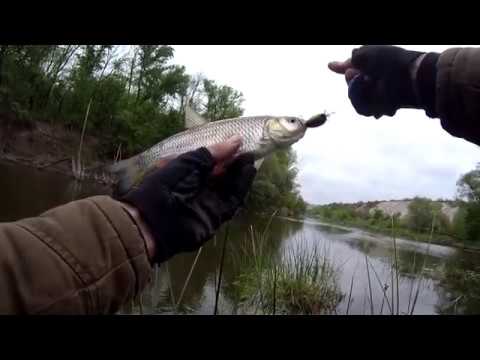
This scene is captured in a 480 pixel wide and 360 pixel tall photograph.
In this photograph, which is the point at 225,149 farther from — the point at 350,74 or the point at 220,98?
the point at 220,98

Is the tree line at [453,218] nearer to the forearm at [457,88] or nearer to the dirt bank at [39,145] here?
the dirt bank at [39,145]

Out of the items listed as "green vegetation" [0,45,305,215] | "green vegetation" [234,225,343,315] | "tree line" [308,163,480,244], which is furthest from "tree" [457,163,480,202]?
"green vegetation" [234,225,343,315]

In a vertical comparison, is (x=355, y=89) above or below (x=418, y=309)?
above

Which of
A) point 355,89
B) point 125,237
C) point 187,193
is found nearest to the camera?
point 125,237

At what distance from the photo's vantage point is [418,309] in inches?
360

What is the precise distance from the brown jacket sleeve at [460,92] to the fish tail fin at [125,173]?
192 cm

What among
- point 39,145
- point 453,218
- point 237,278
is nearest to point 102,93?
point 39,145

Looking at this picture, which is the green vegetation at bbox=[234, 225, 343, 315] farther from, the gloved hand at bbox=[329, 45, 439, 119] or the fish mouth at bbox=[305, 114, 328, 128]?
the gloved hand at bbox=[329, 45, 439, 119]

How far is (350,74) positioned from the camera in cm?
252

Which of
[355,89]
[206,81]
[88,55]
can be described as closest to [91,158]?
[206,81]

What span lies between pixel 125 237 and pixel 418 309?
9.68m

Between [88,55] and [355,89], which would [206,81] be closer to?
[88,55]

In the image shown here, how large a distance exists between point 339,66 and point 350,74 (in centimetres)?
10

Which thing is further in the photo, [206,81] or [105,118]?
[105,118]
